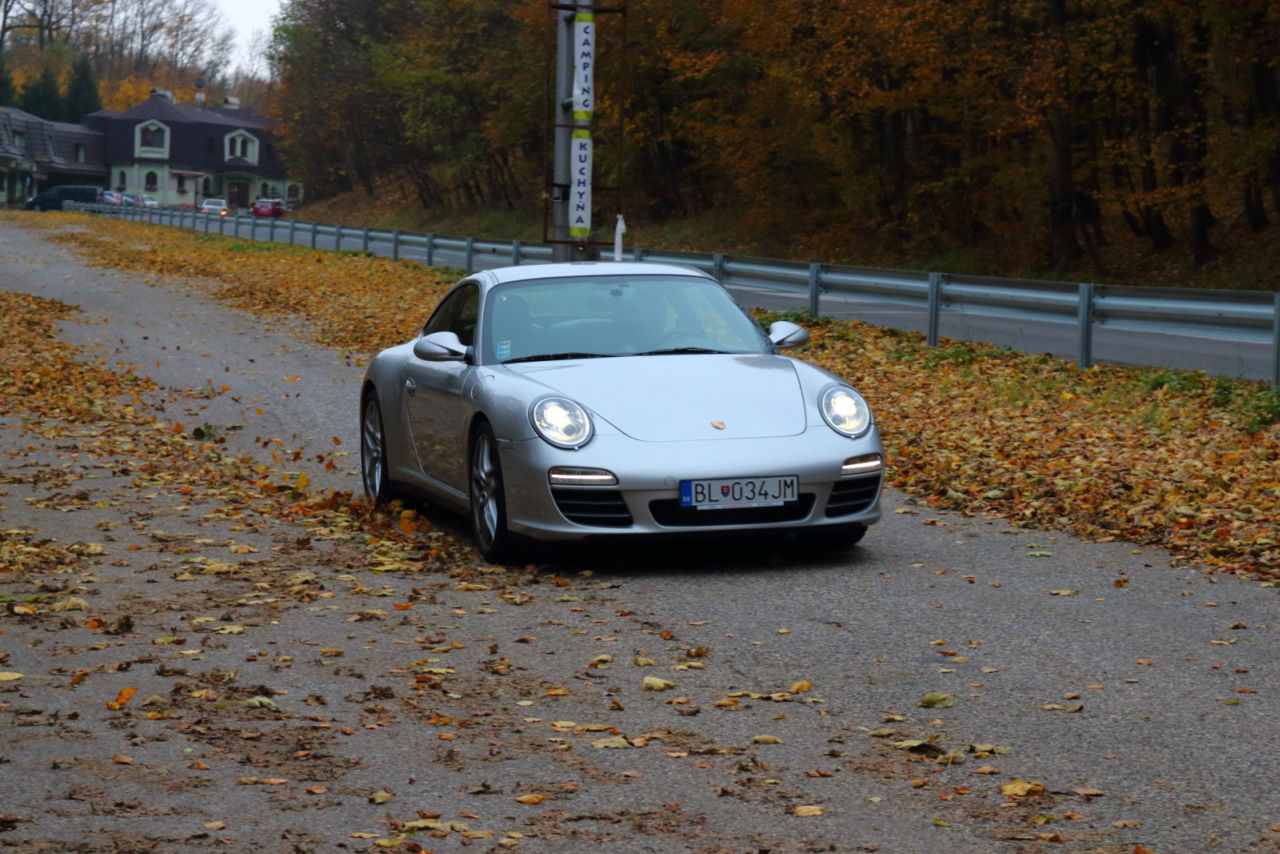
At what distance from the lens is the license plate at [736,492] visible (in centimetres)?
766

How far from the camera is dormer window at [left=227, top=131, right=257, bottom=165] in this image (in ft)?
447

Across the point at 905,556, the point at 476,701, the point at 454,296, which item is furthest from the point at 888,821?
the point at 454,296

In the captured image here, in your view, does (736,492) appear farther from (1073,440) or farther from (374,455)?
A: (1073,440)

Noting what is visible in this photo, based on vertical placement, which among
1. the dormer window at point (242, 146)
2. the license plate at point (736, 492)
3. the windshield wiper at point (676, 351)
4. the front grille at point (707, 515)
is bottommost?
the front grille at point (707, 515)

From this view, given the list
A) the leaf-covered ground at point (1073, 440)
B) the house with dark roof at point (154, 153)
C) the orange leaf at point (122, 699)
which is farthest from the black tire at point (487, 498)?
the house with dark roof at point (154, 153)

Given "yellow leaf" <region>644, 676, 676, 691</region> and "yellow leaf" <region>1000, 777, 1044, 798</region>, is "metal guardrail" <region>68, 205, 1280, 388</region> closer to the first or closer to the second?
"yellow leaf" <region>644, 676, 676, 691</region>

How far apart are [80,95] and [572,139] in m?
132

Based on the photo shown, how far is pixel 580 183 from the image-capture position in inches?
803

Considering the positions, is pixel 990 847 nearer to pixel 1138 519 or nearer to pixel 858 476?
pixel 858 476

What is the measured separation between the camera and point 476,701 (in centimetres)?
545

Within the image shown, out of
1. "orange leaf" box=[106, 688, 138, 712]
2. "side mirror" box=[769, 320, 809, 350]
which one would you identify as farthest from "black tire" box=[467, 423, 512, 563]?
"orange leaf" box=[106, 688, 138, 712]

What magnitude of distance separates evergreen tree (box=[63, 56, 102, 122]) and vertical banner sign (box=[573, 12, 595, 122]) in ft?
426

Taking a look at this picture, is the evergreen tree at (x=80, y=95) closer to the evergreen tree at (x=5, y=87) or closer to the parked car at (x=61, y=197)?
the evergreen tree at (x=5, y=87)

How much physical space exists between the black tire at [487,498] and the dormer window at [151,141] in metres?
131
